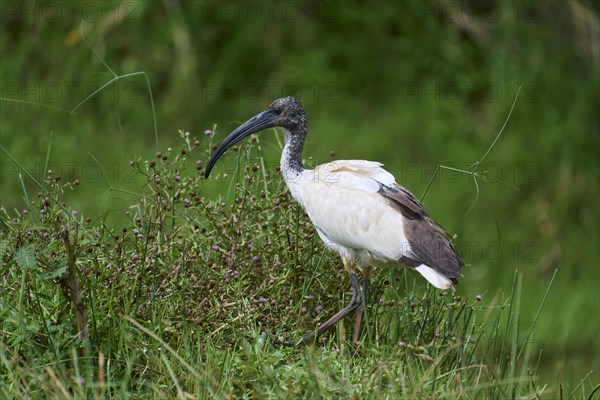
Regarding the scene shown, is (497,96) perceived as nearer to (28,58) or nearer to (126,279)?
(28,58)

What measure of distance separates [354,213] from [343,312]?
1.23 feet

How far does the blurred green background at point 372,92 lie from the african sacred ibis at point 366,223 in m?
2.99

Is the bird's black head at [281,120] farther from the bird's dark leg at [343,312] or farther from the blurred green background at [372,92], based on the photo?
the blurred green background at [372,92]

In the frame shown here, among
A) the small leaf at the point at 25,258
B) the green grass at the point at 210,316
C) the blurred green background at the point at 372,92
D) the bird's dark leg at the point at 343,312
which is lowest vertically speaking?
the blurred green background at the point at 372,92


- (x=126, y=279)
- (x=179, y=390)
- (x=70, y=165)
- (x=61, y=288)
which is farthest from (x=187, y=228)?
(x=70, y=165)

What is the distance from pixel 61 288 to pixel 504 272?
13.8ft

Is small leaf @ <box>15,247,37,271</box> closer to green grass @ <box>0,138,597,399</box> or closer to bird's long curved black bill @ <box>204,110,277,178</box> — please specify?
green grass @ <box>0,138,597,399</box>

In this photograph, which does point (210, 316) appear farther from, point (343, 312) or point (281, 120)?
point (281, 120)

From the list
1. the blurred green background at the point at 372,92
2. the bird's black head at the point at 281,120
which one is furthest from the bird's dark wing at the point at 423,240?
the blurred green background at the point at 372,92

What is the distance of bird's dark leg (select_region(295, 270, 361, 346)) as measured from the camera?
4.32 m

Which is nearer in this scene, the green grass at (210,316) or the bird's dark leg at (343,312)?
the green grass at (210,316)

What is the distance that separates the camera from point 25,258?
12.3 ft

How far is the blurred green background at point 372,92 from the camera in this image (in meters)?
7.87

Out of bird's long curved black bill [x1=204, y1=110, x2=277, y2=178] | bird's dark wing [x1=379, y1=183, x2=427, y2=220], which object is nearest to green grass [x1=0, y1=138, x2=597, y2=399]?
bird's long curved black bill [x1=204, y1=110, x2=277, y2=178]
